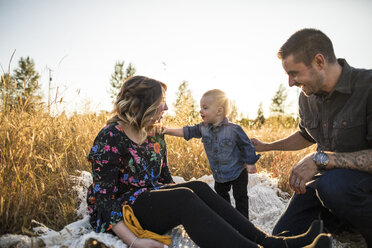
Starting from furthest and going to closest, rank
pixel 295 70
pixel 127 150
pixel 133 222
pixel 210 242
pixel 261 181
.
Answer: pixel 261 181, pixel 295 70, pixel 127 150, pixel 133 222, pixel 210 242

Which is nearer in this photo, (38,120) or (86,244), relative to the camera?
(86,244)

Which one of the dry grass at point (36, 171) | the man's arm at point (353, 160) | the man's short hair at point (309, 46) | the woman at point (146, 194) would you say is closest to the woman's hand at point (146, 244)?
the woman at point (146, 194)

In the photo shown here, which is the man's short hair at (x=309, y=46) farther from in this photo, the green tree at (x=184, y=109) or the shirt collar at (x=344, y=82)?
the green tree at (x=184, y=109)

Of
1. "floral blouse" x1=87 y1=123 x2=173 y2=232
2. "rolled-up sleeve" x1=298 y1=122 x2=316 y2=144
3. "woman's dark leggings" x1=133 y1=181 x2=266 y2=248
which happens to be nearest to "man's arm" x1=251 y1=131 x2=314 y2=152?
"rolled-up sleeve" x1=298 y1=122 x2=316 y2=144

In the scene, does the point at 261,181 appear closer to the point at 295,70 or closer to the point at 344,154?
the point at 344,154

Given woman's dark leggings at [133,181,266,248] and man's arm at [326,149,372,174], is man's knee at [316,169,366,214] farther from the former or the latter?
woman's dark leggings at [133,181,266,248]

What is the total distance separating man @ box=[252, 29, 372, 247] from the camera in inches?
67.0

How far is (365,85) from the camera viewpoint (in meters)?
1.92

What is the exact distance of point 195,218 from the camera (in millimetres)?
1532

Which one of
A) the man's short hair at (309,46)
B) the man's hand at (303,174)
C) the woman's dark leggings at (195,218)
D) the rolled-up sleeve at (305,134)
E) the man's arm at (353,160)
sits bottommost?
the woman's dark leggings at (195,218)

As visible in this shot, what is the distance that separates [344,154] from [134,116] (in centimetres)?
169

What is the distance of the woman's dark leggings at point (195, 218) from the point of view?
1.45 metres

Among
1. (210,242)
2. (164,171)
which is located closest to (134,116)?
(164,171)

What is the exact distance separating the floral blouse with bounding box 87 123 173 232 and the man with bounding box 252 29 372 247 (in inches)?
47.0
